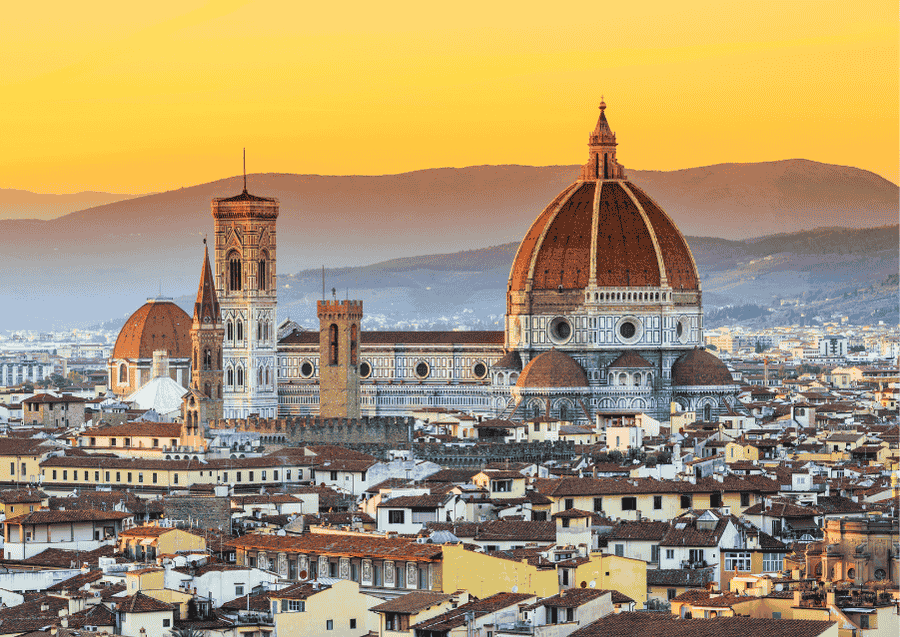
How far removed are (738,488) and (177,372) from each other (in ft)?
298

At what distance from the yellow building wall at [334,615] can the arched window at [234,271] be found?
88513mm

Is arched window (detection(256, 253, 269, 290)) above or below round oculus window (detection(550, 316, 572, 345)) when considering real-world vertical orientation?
above

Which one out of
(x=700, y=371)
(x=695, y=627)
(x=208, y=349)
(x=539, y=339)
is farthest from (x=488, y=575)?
(x=539, y=339)

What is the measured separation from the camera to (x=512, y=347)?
400ft

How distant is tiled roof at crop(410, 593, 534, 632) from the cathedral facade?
242 feet

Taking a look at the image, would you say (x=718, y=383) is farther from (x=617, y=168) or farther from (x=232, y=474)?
(x=232, y=474)

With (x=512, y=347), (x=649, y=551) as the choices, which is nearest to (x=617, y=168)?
(x=512, y=347)

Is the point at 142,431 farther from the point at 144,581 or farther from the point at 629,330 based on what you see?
the point at 144,581

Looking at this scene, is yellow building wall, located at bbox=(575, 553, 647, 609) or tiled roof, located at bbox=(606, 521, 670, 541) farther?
tiled roof, located at bbox=(606, 521, 670, 541)

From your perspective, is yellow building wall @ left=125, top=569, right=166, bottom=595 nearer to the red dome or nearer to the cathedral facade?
the cathedral facade

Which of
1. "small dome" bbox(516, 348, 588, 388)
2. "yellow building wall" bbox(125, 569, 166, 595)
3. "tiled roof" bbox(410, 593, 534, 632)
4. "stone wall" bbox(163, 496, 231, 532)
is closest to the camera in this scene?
"tiled roof" bbox(410, 593, 534, 632)

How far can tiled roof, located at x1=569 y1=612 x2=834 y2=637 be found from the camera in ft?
107

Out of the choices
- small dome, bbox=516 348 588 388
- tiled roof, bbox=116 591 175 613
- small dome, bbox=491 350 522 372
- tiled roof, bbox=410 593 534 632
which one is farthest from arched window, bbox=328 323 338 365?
tiled roof, bbox=410 593 534 632

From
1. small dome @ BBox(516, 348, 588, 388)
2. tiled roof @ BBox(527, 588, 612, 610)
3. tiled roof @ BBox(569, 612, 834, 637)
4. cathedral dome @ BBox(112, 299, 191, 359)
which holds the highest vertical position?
cathedral dome @ BBox(112, 299, 191, 359)
